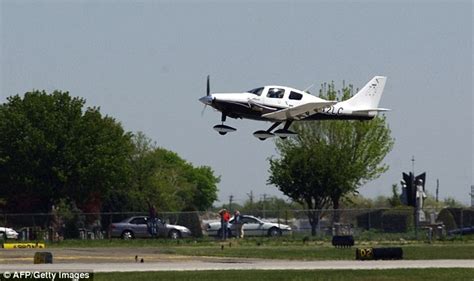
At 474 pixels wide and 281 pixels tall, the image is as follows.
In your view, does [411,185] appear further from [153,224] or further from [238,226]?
[153,224]

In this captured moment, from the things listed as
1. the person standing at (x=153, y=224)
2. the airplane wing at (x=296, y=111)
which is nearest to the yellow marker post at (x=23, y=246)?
the airplane wing at (x=296, y=111)

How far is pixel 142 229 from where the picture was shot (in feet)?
228

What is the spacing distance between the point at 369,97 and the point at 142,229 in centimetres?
2007

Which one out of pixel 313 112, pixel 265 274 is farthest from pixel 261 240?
pixel 265 274

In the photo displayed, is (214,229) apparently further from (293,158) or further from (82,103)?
(82,103)

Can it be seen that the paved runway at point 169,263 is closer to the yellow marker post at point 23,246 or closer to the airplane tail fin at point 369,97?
the yellow marker post at point 23,246

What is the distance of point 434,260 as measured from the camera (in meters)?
42.6

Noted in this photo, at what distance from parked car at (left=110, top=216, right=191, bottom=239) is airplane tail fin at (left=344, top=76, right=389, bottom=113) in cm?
1812

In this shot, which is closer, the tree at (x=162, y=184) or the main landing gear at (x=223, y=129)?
the main landing gear at (x=223, y=129)

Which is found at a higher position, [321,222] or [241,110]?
[241,110]

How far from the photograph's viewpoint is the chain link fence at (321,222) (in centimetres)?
6631

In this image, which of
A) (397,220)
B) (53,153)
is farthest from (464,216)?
(53,153)

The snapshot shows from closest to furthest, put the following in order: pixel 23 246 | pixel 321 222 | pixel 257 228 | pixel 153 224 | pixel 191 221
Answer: pixel 23 246 → pixel 153 224 → pixel 321 222 → pixel 191 221 → pixel 257 228

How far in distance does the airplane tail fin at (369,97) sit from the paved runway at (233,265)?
41.8 ft
